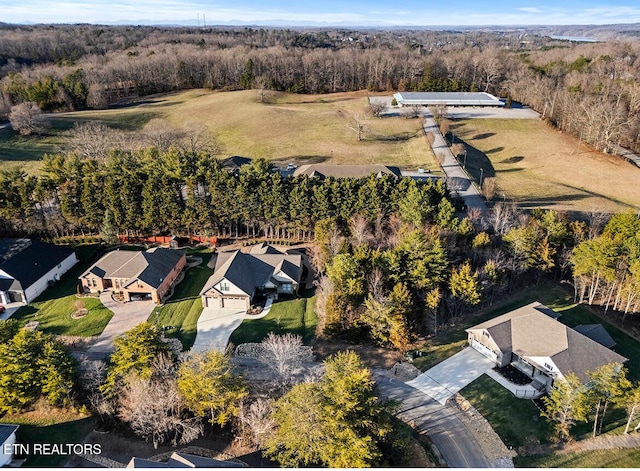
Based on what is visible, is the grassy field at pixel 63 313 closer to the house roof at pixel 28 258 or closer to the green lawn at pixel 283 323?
the house roof at pixel 28 258

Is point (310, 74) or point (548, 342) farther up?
point (310, 74)

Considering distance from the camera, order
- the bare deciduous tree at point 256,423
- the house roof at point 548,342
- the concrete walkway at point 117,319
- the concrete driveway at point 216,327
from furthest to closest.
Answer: the concrete driveway at point 216,327 → the concrete walkway at point 117,319 → the house roof at point 548,342 → the bare deciduous tree at point 256,423

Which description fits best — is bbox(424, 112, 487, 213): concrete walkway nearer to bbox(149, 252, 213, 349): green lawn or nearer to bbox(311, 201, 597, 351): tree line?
bbox(311, 201, 597, 351): tree line

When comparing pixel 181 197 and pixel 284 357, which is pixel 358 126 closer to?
pixel 181 197

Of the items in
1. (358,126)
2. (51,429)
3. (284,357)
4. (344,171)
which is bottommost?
(51,429)

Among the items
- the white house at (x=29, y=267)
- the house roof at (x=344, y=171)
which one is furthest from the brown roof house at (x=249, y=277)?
the house roof at (x=344, y=171)

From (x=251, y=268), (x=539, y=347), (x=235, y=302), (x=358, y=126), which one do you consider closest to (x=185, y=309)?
(x=235, y=302)
